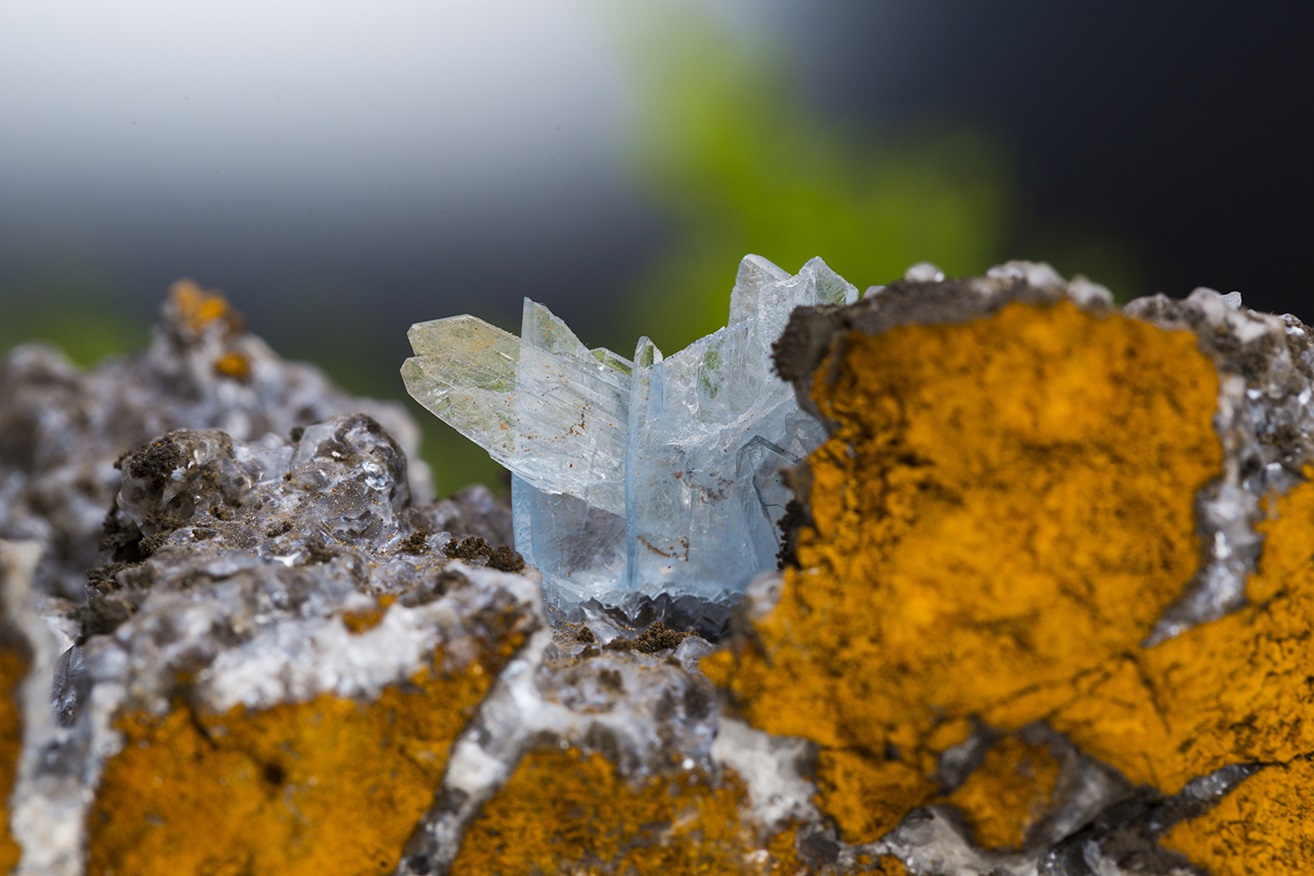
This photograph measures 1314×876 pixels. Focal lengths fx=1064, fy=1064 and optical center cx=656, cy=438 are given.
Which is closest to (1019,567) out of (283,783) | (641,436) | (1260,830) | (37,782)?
(1260,830)

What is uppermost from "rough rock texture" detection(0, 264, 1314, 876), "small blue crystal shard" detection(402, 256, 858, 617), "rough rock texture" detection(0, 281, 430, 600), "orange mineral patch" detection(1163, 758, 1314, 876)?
"rough rock texture" detection(0, 281, 430, 600)

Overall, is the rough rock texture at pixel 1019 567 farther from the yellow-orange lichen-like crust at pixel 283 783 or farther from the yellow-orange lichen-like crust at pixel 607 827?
the yellow-orange lichen-like crust at pixel 283 783

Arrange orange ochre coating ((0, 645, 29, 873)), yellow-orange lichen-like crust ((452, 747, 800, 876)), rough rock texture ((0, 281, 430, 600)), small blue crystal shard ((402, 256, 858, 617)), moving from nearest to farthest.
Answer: orange ochre coating ((0, 645, 29, 873)) → yellow-orange lichen-like crust ((452, 747, 800, 876)) → small blue crystal shard ((402, 256, 858, 617)) → rough rock texture ((0, 281, 430, 600))

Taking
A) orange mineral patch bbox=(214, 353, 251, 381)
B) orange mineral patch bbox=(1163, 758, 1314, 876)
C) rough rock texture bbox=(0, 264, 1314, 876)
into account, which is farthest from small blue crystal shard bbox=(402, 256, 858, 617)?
orange mineral patch bbox=(214, 353, 251, 381)

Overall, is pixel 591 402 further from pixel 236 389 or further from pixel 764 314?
pixel 236 389

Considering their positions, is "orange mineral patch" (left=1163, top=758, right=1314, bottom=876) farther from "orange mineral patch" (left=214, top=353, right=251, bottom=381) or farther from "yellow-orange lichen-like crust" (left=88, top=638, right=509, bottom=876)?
"orange mineral patch" (left=214, top=353, right=251, bottom=381)

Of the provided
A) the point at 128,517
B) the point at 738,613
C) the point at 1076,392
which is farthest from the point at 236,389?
the point at 1076,392
